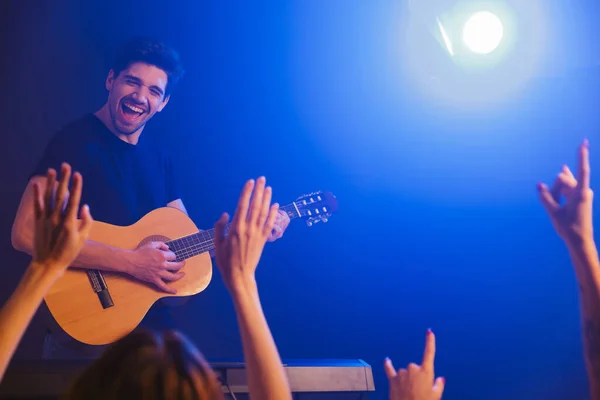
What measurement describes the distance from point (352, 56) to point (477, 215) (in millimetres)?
1100

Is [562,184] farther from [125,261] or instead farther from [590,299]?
[125,261]

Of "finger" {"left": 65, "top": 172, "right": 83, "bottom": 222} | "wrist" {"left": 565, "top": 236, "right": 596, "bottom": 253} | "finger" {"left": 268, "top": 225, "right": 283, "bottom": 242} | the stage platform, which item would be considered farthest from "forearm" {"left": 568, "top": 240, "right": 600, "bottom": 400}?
"finger" {"left": 268, "top": 225, "right": 283, "bottom": 242}

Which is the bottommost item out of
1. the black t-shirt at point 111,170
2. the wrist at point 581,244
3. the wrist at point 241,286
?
the wrist at point 581,244

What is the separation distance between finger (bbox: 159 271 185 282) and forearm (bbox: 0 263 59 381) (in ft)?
3.84

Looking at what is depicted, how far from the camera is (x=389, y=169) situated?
9.58 ft

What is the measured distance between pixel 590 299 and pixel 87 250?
5.97 feet

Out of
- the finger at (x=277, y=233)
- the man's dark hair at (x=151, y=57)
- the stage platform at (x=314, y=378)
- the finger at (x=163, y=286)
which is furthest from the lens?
the man's dark hair at (x=151, y=57)

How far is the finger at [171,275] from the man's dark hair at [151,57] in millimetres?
988

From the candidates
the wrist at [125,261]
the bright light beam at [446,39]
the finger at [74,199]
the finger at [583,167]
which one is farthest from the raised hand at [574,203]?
the bright light beam at [446,39]

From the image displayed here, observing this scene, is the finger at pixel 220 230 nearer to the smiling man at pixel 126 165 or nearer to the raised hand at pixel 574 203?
the raised hand at pixel 574 203

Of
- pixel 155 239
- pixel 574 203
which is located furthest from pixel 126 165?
pixel 574 203

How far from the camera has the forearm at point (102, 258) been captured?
2199mm

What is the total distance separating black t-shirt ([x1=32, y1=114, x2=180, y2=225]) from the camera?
2482 mm

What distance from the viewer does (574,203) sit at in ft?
3.73
